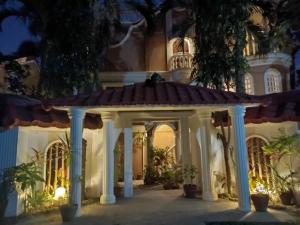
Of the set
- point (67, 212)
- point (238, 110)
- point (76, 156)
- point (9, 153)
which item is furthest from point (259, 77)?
point (9, 153)

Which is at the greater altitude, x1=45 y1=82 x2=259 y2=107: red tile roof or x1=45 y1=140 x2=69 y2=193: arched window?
x1=45 y1=82 x2=259 y2=107: red tile roof

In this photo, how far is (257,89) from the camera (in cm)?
1678

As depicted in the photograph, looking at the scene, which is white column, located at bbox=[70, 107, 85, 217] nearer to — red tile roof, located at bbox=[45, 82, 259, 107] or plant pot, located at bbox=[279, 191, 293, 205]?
red tile roof, located at bbox=[45, 82, 259, 107]

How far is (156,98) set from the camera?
8305 millimetres

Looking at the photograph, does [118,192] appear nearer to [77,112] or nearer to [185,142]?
[185,142]

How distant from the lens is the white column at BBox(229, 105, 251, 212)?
27.0ft

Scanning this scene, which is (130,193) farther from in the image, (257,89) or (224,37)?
(257,89)

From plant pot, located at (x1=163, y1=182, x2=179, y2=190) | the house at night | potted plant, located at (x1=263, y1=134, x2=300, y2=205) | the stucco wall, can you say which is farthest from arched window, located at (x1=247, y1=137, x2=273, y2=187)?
the stucco wall

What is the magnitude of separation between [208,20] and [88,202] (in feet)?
25.8

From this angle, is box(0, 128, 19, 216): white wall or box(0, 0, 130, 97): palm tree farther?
box(0, 0, 130, 97): palm tree

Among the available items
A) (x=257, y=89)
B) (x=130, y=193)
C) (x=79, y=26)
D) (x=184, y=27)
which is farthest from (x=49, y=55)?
(x=257, y=89)

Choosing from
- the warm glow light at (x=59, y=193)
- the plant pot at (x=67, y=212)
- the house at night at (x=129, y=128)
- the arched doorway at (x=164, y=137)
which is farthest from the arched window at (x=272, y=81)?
the plant pot at (x=67, y=212)

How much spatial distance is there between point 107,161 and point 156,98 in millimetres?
3184

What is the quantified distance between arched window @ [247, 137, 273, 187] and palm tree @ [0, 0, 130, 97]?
6861 millimetres
